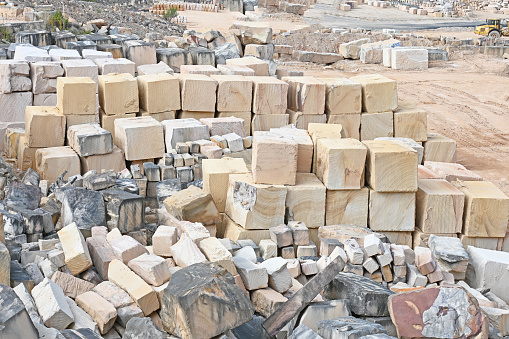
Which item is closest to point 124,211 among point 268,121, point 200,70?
point 268,121

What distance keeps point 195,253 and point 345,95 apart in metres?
5.04

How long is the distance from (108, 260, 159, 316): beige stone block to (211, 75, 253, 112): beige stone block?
4.70 metres

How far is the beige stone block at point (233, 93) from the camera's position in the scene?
9617 mm

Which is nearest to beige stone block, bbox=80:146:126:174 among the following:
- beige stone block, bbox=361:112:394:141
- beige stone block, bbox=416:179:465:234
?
beige stone block, bbox=361:112:394:141

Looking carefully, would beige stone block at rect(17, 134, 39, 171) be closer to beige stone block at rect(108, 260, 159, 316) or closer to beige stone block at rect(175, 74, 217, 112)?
beige stone block at rect(175, 74, 217, 112)

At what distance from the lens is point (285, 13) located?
134ft

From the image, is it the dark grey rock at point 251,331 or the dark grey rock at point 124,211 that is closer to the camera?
the dark grey rock at point 251,331

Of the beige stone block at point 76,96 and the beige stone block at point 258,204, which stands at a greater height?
the beige stone block at point 76,96

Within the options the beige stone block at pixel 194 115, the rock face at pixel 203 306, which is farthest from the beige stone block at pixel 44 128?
the rock face at pixel 203 306

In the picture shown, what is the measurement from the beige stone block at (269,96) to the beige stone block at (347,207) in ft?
9.95

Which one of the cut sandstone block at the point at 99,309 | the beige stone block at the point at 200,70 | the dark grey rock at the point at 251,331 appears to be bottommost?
the dark grey rock at the point at 251,331

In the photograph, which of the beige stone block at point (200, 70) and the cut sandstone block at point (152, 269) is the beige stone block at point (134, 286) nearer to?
the cut sandstone block at point (152, 269)

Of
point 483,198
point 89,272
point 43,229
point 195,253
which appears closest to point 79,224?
point 43,229

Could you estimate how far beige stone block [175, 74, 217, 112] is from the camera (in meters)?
9.45
